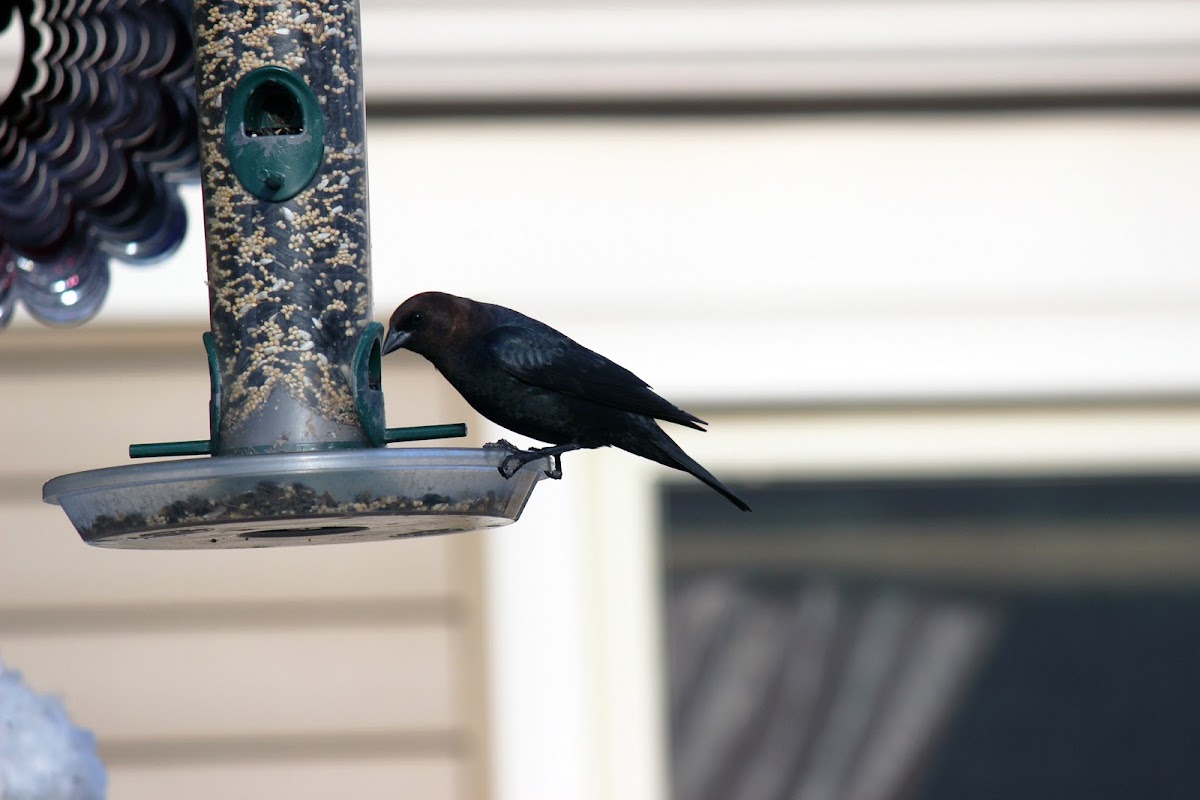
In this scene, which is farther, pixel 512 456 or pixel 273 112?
pixel 273 112

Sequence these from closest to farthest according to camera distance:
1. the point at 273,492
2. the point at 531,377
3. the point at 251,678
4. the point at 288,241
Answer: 1. the point at 273,492
2. the point at 531,377
3. the point at 288,241
4. the point at 251,678

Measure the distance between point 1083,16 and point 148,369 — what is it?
91.7 inches

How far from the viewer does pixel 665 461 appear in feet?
8.49

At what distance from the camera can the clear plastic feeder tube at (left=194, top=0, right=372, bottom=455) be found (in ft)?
8.54

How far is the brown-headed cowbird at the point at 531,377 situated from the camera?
2561 millimetres

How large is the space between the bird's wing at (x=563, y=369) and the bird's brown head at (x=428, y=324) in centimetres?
Result: 6

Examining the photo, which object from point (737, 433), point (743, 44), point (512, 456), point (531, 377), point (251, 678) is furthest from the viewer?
point (737, 433)

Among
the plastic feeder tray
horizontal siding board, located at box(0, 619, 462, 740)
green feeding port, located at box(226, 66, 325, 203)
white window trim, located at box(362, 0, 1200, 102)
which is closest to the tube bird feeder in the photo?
green feeding port, located at box(226, 66, 325, 203)

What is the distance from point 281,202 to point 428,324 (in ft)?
0.98

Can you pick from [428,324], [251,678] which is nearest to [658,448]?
[428,324]

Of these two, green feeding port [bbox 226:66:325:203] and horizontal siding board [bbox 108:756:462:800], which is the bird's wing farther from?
horizontal siding board [bbox 108:756:462:800]

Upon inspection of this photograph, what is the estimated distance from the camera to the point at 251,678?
4.12 m

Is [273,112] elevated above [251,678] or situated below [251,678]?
above

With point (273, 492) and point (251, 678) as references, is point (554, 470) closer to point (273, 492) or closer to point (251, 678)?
point (273, 492)
